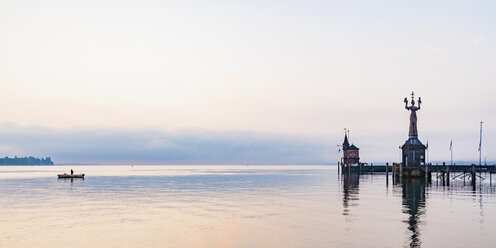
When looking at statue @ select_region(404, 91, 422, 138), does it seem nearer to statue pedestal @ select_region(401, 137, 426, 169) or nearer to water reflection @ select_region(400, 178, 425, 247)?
statue pedestal @ select_region(401, 137, 426, 169)

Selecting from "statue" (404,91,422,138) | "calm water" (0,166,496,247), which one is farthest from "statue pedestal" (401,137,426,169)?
"calm water" (0,166,496,247)

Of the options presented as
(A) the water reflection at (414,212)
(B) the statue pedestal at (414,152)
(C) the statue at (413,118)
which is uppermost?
(C) the statue at (413,118)

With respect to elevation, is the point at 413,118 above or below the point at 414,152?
above

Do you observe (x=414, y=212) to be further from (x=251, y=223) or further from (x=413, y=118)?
(x=413, y=118)

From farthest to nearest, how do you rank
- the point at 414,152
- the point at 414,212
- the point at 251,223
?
the point at 414,152 < the point at 414,212 < the point at 251,223

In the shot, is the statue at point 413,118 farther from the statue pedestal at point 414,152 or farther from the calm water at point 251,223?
the calm water at point 251,223

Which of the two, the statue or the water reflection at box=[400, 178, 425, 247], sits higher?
the statue

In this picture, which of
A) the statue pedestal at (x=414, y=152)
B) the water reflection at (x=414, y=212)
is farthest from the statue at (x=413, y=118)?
the water reflection at (x=414, y=212)

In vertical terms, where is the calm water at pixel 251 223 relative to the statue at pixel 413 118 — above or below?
below

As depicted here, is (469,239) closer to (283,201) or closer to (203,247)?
(203,247)

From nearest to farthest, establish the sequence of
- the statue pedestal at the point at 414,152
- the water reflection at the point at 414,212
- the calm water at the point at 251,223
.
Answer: the calm water at the point at 251,223 → the water reflection at the point at 414,212 → the statue pedestal at the point at 414,152

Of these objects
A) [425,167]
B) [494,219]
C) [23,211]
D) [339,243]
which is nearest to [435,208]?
[494,219]

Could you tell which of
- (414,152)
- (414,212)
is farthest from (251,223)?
(414,152)

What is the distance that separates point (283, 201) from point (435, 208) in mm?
17537
